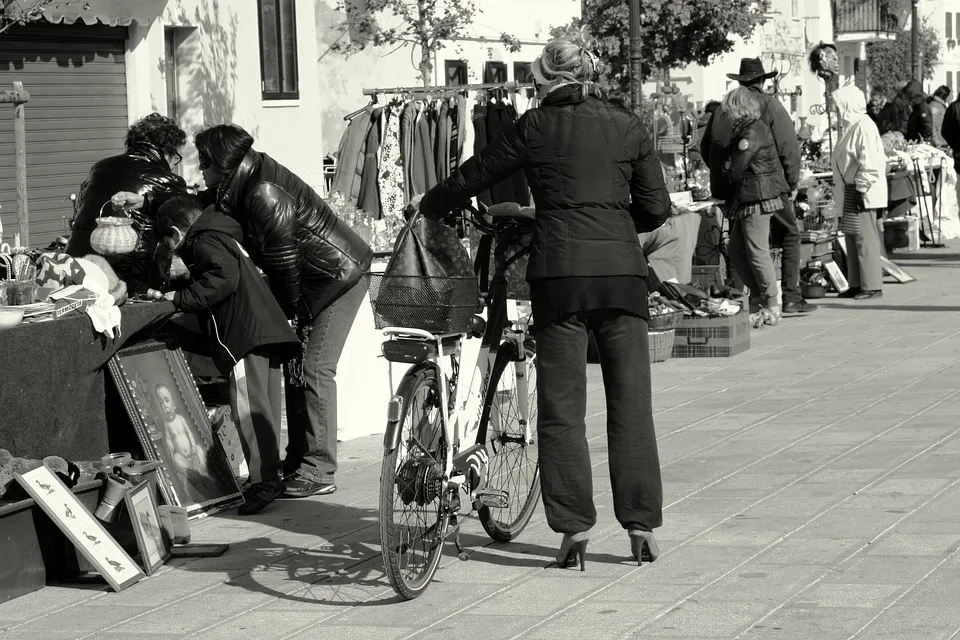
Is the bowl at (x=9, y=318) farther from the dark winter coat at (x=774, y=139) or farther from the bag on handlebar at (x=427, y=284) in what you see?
the dark winter coat at (x=774, y=139)

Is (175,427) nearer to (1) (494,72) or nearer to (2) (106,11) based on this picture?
(2) (106,11)

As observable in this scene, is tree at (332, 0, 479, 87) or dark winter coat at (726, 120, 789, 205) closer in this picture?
dark winter coat at (726, 120, 789, 205)

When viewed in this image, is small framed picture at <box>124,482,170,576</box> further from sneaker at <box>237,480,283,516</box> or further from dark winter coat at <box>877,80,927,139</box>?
dark winter coat at <box>877,80,927,139</box>

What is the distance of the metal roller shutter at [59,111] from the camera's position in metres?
15.8

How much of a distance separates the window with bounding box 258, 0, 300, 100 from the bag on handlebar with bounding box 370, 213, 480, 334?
1559 cm

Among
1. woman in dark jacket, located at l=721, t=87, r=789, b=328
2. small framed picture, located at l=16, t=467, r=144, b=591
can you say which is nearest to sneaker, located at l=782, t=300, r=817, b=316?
woman in dark jacket, located at l=721, t=87, r=789, b=328

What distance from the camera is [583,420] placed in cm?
578

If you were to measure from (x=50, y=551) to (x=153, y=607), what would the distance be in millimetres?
605

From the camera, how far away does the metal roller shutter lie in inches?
620

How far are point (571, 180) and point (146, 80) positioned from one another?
42.5ft

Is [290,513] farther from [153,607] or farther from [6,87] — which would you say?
[6,87]

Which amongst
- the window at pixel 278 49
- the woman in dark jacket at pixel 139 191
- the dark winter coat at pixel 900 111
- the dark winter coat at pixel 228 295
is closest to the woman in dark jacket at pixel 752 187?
the woman in dark jacket at pixel 139 191

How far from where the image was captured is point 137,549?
6285mm

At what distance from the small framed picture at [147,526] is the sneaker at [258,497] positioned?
2.51ft
